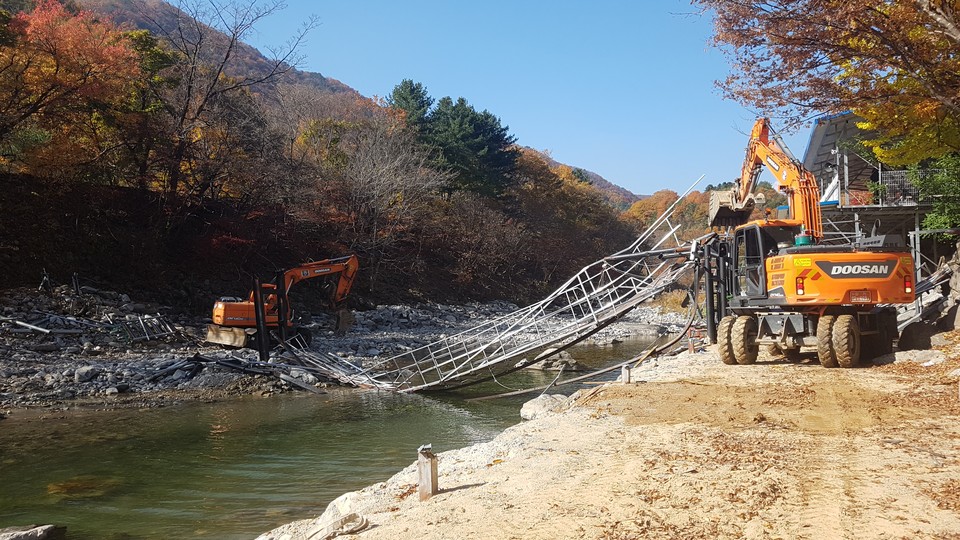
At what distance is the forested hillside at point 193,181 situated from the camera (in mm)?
21719

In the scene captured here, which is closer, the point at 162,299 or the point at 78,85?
the point at 78,85

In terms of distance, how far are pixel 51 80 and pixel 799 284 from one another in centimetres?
2201

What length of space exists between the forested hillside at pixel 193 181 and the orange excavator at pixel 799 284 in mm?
18979

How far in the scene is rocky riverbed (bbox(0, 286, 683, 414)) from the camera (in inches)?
546

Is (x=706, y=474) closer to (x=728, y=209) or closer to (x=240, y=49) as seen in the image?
(x=728, y=209)

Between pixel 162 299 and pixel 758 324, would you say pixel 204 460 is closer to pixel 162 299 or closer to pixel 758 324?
pixel 758 324

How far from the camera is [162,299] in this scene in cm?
2367

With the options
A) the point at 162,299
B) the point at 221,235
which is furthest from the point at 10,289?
the point at 221,235

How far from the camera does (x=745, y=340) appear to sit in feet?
39.5

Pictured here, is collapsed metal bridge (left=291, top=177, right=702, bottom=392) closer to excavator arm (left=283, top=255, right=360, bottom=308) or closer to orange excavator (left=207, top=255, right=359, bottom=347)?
orange excavator (left=207, top=255, right=359, bottom=347)

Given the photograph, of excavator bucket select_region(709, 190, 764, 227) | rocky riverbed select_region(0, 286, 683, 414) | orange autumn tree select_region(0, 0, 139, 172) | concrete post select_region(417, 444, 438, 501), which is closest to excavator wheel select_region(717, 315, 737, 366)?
excavator bucket select_region(709, 190, 764, 227)

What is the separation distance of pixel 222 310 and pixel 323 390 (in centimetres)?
520

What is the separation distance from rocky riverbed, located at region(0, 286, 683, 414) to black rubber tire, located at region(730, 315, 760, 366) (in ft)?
30.2

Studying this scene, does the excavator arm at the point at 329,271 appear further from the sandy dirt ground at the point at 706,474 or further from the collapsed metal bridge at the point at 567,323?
the sandy dirt ground at the point at 706,474
